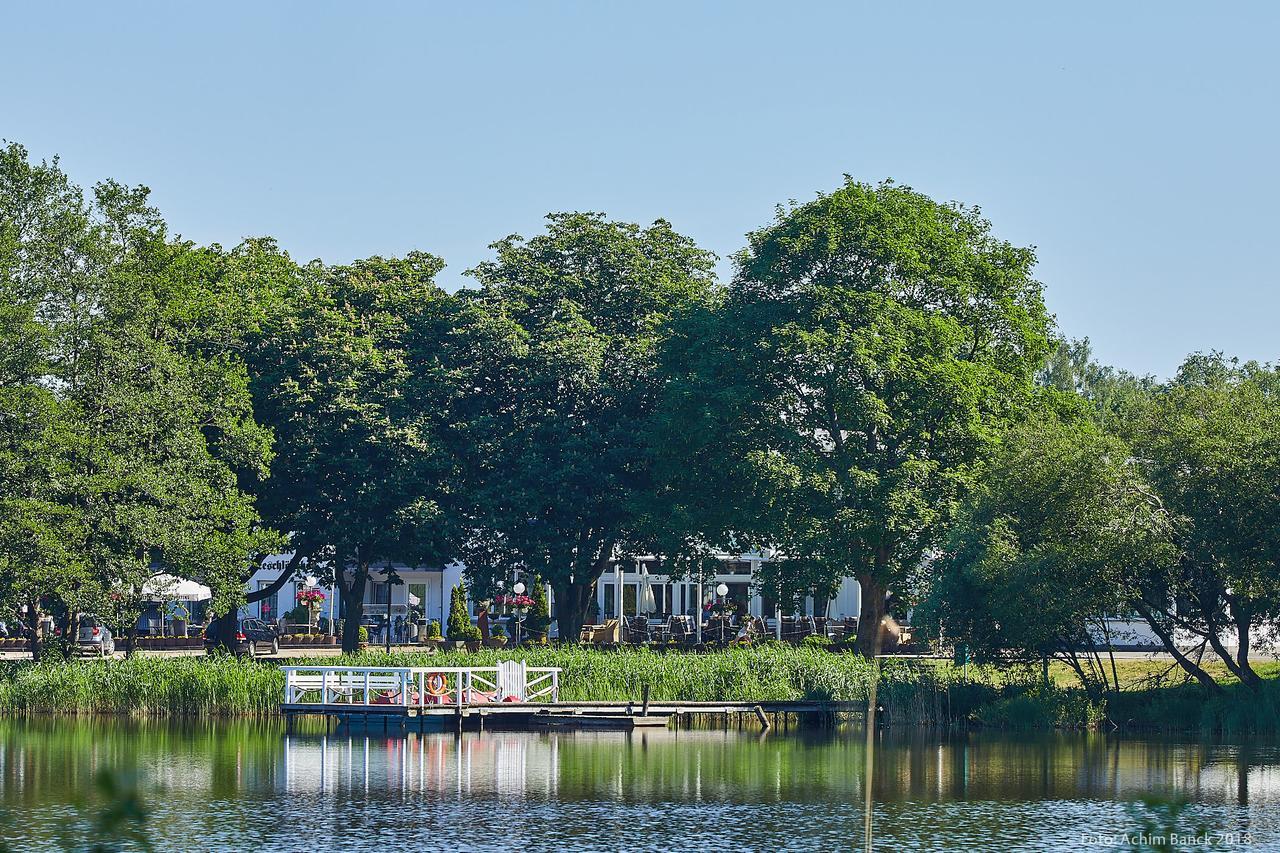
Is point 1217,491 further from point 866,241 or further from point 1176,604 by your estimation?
point 866,241

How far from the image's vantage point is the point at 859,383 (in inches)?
1710

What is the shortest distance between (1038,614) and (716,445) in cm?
1280

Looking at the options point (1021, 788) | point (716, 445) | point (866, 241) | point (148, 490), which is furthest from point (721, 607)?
point (1021, 788)

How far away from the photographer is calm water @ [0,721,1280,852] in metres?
21.9

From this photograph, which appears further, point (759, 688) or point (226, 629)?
point (226, 629)

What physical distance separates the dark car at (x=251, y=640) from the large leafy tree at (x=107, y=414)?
455 cm

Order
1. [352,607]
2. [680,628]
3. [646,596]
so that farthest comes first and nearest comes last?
[646,596] < [680,628] < [352,607]

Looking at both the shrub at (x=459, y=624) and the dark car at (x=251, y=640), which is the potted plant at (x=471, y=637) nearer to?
the shrub at (x=459, y=624)

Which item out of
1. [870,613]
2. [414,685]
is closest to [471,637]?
[870,613]

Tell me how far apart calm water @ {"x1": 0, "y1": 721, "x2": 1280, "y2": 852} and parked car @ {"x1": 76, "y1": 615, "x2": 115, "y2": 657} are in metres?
12.3

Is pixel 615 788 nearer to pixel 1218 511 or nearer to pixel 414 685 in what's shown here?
pixel 414 685

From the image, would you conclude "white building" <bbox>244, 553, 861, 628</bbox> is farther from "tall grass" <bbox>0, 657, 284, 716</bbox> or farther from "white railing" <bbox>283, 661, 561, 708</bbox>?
"white railing" <bbox>283, 661, 561, 708</bbox>

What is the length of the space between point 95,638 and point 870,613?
2389 cm

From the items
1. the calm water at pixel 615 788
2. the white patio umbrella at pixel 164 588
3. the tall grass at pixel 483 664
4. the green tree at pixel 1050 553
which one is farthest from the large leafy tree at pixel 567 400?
the calm water at pixel 615 788
